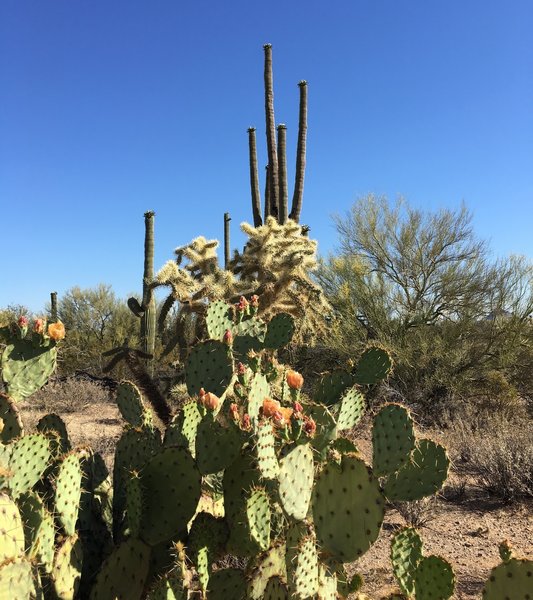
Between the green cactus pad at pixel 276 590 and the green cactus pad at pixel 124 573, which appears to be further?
the green cactus pad at pixel 124 573

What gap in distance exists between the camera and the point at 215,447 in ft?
9.71

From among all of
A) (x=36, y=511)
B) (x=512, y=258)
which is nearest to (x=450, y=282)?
(x=512, y=258)

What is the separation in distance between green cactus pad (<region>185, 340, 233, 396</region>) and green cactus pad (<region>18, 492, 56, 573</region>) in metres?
1.28

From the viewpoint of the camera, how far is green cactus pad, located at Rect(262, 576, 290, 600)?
2.41 m

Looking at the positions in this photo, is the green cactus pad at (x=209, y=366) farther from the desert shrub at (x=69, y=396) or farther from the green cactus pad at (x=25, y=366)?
the desert shrub at (x=69, y=396)

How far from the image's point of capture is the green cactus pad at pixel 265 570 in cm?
254

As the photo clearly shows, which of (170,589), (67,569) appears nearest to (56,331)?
(67,569)

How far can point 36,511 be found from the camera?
257 centimetres

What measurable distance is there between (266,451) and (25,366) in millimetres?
1831

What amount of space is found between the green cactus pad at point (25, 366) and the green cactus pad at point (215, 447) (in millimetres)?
1301

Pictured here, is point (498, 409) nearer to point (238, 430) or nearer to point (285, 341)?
point (285, 341)

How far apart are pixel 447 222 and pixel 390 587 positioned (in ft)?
31.8

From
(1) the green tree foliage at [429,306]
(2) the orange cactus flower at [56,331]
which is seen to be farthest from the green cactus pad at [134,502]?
(1) the green tree foliage at [429,306]

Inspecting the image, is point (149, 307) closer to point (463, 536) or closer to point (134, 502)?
point (463, 536)
